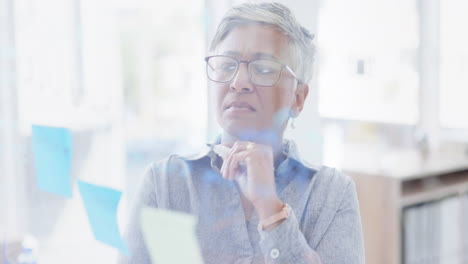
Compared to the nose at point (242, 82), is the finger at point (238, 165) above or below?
below

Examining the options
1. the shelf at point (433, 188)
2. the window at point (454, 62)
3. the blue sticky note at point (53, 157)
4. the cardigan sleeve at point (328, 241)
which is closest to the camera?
the cardigan sleeve at point (328, 241)

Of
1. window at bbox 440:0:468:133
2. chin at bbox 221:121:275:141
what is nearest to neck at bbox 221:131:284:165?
chin at bbox 221:121:275:141

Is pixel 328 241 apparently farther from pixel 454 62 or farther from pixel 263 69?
pixel 454 62

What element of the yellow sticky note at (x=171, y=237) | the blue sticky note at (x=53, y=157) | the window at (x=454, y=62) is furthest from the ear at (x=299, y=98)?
the window at (x=454, y=62)

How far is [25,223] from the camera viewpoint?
643 millimetres

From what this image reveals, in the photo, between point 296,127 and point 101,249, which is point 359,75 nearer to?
point 296,127

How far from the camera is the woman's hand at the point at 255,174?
429 millimetres

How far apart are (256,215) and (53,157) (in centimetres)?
27

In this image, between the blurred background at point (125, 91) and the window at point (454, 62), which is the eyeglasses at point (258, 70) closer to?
the blurred background at point (125, 91)

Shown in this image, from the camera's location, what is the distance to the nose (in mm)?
429

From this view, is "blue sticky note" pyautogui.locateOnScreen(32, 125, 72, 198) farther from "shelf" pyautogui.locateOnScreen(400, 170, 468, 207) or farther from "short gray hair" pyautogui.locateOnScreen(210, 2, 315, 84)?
"shelf" pyautogui.locateOnScreen(400, 170, 468, 207)

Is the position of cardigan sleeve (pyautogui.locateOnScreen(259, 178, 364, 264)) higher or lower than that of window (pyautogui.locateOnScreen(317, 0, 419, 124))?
lower

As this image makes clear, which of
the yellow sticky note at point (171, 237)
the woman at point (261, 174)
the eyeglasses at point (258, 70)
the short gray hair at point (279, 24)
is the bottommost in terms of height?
the yellow sticky note at point (171, 237)

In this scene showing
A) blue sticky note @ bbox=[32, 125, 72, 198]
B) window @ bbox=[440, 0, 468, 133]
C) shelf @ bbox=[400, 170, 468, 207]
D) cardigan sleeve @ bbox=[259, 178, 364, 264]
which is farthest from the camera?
shelf @ bbox=[400, 170, 468, 207]
